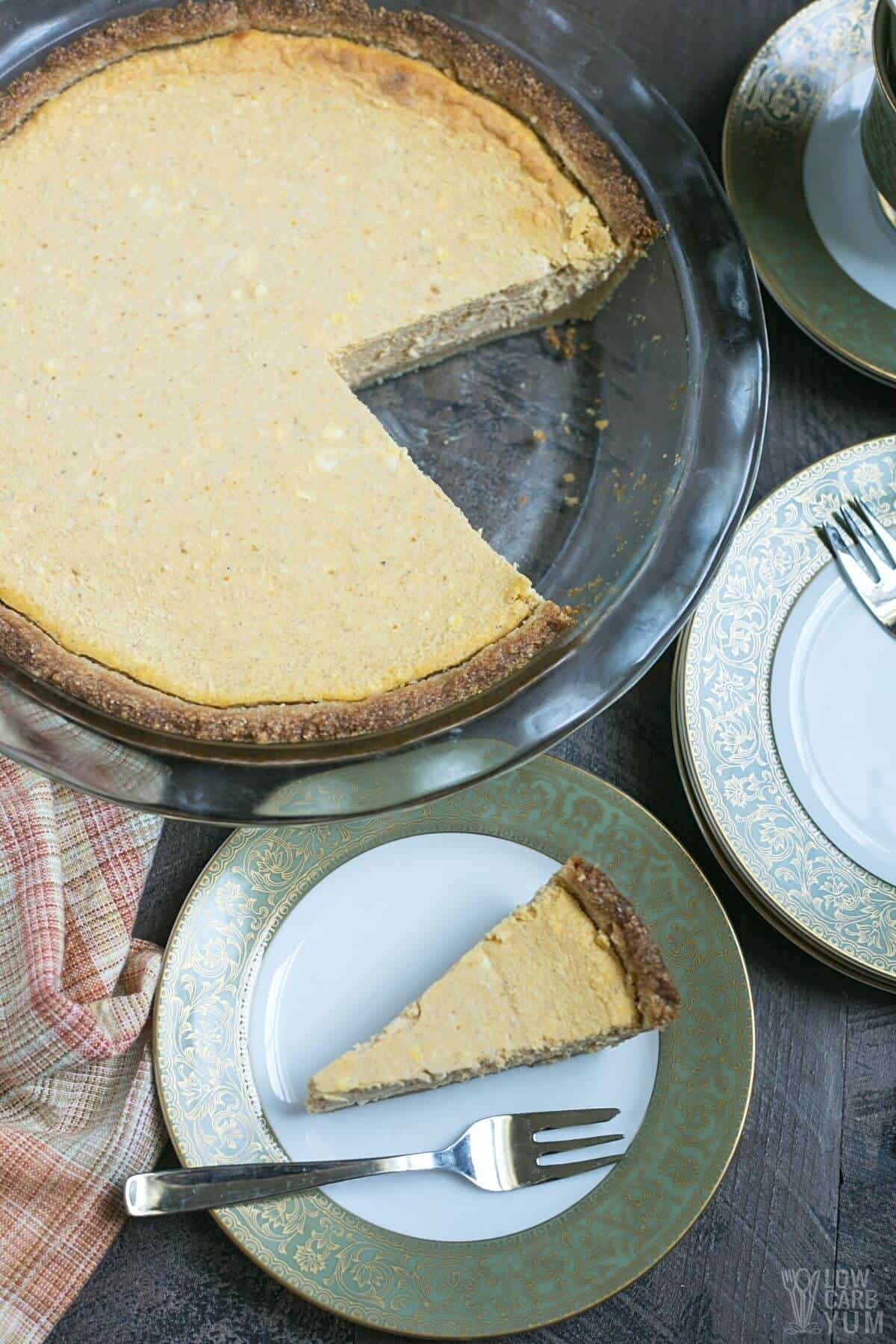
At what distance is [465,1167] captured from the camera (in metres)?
2.12

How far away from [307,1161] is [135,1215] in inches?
11.2

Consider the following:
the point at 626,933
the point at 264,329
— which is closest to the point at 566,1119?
the point at 626,933

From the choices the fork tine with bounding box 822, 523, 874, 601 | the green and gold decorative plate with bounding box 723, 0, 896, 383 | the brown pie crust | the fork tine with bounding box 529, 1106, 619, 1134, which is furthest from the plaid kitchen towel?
the green and gold decorative plate with bounding box 723, 0, 896, 383

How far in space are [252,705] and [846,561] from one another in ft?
3.57

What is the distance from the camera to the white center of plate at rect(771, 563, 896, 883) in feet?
7.55

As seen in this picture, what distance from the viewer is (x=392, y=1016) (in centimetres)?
224

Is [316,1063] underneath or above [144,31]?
underneath

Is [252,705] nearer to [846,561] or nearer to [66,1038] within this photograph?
[66,1038]

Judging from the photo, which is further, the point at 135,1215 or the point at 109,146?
the point at 109,146

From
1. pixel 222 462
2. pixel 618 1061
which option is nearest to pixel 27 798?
pixel 222 462

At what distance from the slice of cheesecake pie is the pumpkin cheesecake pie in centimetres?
41

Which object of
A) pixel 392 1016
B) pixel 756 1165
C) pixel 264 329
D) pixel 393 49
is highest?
pixel 393 49

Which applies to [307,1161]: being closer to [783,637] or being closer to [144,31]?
[783,637]

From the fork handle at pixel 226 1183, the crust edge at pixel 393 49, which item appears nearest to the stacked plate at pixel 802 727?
the crust edge at pixel 393 49
